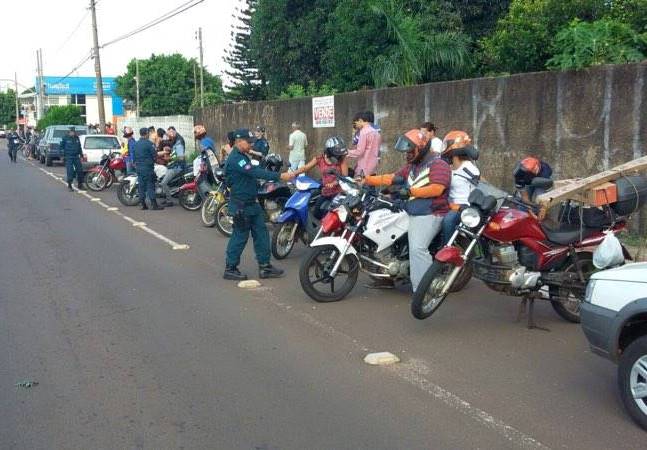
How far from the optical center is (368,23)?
17438 millimetres

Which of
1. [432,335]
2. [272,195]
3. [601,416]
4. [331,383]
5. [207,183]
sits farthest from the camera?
[207,183]

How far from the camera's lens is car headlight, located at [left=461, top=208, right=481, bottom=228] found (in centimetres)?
606

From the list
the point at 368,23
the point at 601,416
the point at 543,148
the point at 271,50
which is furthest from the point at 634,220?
the point at 271,50

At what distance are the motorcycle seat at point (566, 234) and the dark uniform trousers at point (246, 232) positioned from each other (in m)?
3.49

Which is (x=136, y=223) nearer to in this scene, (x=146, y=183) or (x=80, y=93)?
(x=146, y=183)

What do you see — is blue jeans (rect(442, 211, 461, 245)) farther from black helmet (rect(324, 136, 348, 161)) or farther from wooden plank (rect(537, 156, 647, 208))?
black helmet (rect(324, 136, 348, 161))

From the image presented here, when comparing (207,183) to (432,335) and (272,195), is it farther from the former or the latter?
(432,335)

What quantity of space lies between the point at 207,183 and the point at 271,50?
12.6 meters

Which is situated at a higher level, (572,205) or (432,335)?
(572,205)

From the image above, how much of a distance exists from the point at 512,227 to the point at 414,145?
1506 mm

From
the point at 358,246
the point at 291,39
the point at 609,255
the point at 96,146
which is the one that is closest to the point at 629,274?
the point at 609,255

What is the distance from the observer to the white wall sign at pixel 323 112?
17609 millimetres

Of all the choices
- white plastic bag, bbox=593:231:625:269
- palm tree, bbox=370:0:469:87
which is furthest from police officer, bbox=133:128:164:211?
white plastic bag, bbox=593:231:625:269

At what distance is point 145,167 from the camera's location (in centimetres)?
1517
